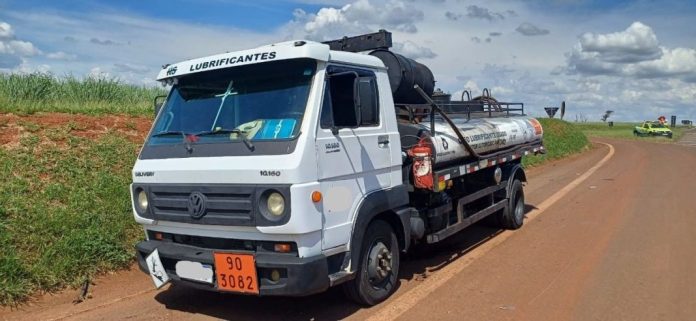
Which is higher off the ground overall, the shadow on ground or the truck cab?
the truck cab

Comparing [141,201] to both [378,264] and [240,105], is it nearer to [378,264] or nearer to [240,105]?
[240,105]

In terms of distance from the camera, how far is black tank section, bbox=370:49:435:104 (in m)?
6.52

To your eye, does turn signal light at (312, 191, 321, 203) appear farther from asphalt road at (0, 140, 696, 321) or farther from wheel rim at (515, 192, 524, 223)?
wheel rim at (515, 192, 524, 223)

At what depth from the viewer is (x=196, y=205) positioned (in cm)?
469

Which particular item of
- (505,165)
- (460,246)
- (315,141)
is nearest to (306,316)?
(315,141)

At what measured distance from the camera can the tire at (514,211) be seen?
28.4 feet

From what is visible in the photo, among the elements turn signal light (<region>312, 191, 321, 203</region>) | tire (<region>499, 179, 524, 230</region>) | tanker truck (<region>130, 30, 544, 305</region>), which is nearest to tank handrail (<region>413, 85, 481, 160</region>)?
tanker truck (<region>130, 30, 544, 305</region>)

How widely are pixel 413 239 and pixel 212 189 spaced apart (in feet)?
7.73

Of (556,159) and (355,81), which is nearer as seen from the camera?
(355,81)

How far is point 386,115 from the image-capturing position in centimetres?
562

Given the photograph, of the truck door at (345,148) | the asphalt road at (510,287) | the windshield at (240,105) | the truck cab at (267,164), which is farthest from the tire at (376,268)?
the windshield at (240,105)

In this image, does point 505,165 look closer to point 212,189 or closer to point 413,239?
point 413,239

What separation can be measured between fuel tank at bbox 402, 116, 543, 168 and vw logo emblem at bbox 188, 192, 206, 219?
248 cm

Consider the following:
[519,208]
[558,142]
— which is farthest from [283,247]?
[558,142]
